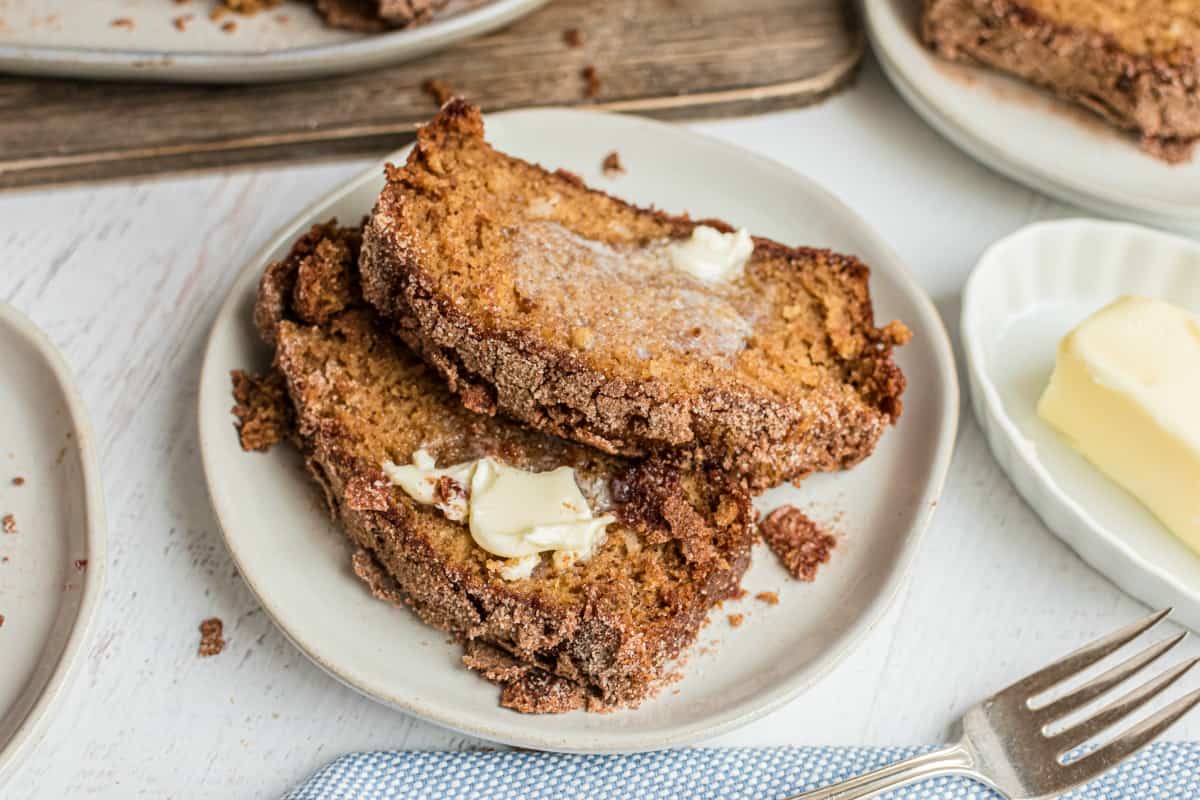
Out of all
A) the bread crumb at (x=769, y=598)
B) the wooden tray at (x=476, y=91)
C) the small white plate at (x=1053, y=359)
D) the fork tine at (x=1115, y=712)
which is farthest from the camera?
the wooden tray at (x=476, y=91)

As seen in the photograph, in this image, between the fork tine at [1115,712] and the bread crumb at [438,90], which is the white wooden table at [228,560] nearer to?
the fork tine at [1115,712]

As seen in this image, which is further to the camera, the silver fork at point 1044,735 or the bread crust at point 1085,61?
the bread crust at point 1085,61

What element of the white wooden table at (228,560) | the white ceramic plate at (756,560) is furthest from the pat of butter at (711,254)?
the white wooden table at (228,560)

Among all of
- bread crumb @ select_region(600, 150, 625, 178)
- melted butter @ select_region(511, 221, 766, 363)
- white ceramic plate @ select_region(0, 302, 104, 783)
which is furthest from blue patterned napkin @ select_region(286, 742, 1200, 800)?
bread crumb @ select_region(600, 150, 625, 178)

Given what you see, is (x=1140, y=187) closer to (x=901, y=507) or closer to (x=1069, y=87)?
(x=1069, y=87)

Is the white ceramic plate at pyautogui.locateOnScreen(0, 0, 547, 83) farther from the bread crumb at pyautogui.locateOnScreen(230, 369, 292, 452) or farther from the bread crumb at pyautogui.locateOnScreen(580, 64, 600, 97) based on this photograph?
the bread crumb at pyautogui.locateOnScreen(230, 369, 292, 452)

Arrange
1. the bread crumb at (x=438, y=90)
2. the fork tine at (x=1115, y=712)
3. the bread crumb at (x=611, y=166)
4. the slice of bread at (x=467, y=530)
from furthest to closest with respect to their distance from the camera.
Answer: the bread crumb at (x=438, y=90) < the bread crumb at (x=611, y=166) < the fork tine at (x=1115, y=712) < the slice of bread at (x=467, y=530)

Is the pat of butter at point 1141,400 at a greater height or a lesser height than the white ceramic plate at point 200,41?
lesser

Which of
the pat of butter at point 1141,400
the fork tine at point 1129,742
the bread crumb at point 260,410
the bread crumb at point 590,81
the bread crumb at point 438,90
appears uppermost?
the bread crumb at point 438,90
